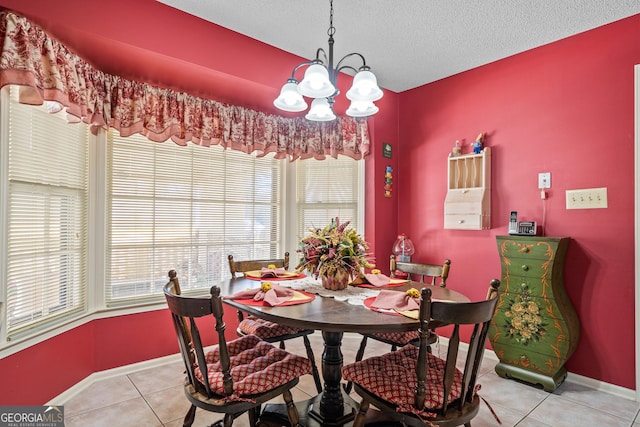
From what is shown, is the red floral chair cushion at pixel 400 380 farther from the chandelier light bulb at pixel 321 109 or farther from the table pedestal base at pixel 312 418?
the chandelier light bulb at pixel 321 109

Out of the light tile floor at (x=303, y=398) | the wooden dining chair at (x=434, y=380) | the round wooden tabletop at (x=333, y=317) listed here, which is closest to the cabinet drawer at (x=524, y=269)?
the light tile floor at (x=303, y=398)

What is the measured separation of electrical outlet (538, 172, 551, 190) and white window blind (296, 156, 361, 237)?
1.55 meters

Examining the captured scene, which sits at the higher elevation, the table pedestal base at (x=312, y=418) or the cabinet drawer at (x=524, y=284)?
the cabinet drawer at (x=524, y=284)

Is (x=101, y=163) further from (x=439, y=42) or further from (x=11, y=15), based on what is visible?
(x=439, y=42)

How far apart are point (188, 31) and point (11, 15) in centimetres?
94

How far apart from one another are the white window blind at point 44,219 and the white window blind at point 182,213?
209 mm

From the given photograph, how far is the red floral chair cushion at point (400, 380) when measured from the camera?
1.35 m

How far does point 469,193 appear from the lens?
3.02 meters

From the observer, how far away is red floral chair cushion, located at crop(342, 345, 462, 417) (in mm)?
1350

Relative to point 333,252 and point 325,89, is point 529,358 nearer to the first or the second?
point 333,252

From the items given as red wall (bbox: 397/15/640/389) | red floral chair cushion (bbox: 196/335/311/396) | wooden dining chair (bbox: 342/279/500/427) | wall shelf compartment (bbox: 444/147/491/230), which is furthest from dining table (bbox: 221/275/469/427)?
red wall (bbox: 397/15/640/389)

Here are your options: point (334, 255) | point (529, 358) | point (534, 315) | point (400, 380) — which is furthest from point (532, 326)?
point (334, 255)

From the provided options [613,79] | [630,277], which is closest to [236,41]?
[613,79]

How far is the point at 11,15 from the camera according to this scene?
175cm
